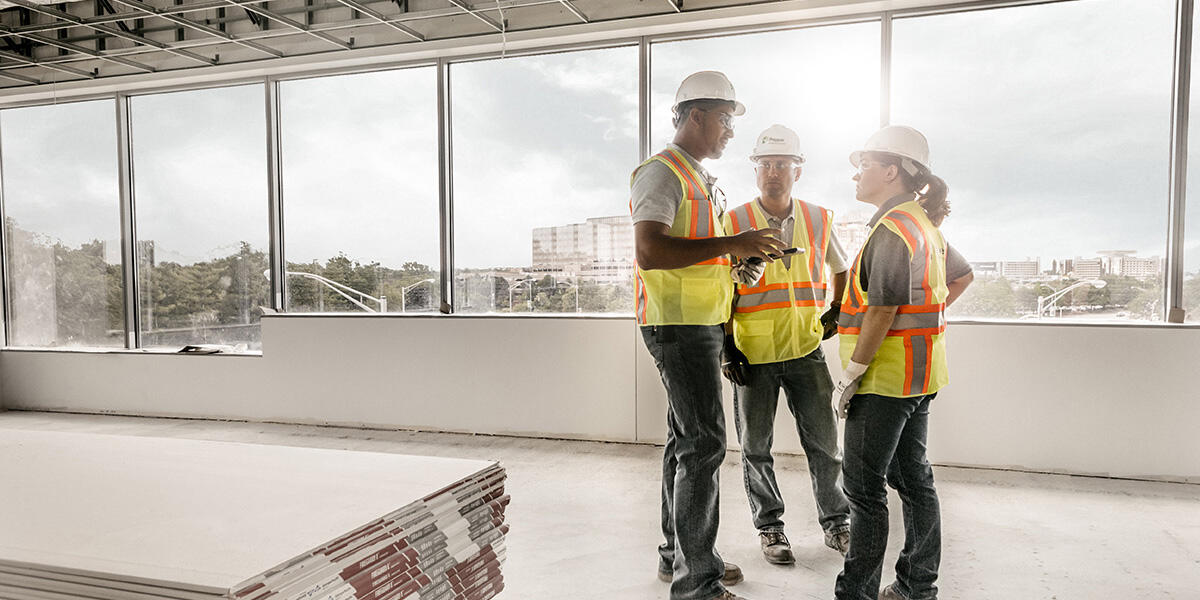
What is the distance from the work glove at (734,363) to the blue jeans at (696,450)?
56 centimetres

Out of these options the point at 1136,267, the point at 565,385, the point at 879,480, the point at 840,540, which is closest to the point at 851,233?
the point at 1136,267

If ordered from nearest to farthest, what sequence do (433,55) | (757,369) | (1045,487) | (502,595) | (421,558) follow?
(421,558), (502,595), (757,369), (1045,487), (433,55)

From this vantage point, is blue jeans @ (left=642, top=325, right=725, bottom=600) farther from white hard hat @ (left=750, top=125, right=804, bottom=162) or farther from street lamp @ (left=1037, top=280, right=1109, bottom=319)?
street lamp @ (left=1037, top=280, right=1109, bottom=319)

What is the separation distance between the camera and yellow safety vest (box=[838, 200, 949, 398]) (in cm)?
222

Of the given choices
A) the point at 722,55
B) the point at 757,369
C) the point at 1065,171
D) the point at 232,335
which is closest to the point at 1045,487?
the point at 1065,171

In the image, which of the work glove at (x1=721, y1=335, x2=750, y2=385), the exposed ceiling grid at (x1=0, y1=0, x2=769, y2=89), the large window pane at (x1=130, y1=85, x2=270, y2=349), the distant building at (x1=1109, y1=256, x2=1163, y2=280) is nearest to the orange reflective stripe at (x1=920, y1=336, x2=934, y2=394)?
the work glove at (x1=721, y1=335, x2=750, y2=385)

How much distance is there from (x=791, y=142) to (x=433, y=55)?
3.58 meters

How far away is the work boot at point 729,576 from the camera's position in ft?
9.16

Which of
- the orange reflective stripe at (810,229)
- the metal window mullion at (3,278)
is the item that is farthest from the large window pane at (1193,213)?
the metal window mullion at (3,278)

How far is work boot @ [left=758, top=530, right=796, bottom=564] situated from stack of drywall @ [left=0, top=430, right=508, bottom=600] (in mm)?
1634

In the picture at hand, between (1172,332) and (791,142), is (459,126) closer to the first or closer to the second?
(791,142)

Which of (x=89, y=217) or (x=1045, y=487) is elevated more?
(x=89, y=217)

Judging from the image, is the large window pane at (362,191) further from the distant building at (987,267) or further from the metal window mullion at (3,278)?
the distant building at (987,267)

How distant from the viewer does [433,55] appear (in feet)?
18.8
